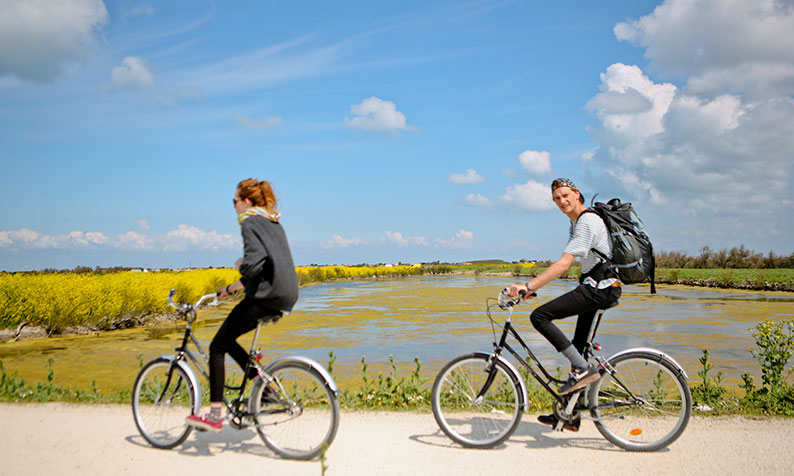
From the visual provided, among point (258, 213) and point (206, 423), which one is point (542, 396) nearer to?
point (206, 423)

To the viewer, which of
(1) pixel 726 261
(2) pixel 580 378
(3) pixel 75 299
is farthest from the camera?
(1) pixel 726 261

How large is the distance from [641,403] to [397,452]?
6.58 ft

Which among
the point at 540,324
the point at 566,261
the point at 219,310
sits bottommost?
the point at 219,310

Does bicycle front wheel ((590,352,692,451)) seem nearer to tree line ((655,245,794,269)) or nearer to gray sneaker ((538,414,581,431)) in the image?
gray sneaker ((538,414,581,431))

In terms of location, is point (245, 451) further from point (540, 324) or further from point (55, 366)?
point (55, 366)

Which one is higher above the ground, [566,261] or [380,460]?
[566,261]

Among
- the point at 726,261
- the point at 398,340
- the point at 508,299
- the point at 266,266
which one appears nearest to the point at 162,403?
the point at 266,266

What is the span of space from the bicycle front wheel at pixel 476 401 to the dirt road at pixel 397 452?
0.13 m

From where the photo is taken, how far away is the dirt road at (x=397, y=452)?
383 cm

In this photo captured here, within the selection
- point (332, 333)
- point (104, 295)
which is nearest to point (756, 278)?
point (332, 333)

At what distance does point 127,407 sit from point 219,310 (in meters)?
17.8

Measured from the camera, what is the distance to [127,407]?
5.52 meters

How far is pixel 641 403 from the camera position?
425 centimetres

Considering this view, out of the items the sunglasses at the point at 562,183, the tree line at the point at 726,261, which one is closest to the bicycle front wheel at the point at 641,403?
the sunglasses at the point at 562,183
